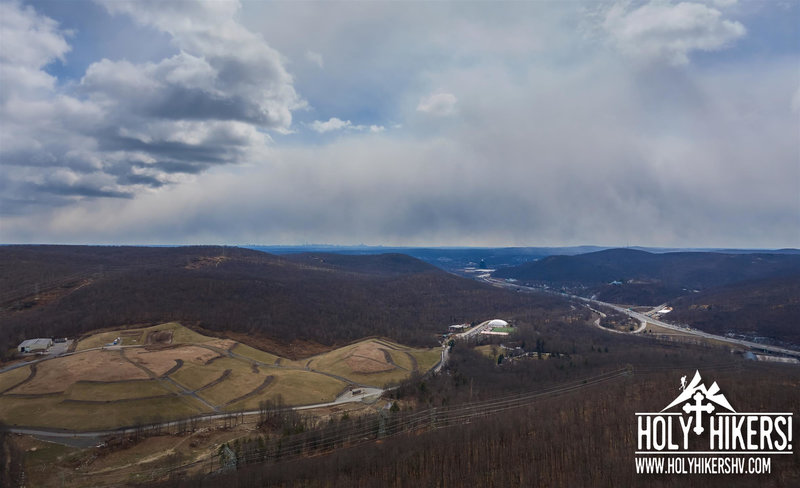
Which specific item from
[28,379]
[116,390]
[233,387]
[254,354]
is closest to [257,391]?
[233,387]

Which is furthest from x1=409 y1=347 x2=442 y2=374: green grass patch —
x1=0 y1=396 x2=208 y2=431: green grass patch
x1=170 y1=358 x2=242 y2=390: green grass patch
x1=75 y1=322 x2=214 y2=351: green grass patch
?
x1=75 y1=322 x2=214 y2=351: green grass patch

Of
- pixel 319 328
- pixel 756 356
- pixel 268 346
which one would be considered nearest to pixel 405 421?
pixel 268 346

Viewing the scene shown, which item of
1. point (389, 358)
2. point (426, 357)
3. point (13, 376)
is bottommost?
point (426, 357)

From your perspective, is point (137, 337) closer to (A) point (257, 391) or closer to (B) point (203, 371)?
(B) point (203, 371)

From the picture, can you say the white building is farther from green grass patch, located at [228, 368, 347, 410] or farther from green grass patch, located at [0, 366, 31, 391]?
green grass patch, located at [228, 368, 347, 410]

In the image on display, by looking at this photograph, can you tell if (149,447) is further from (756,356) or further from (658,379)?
(756,356)

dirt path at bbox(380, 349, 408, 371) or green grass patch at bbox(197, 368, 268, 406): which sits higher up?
green grass patch at bbox(197, 368, 268, 406)

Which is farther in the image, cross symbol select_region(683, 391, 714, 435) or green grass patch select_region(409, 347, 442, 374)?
green grass patch select_region(409, 347, 442, 374)
